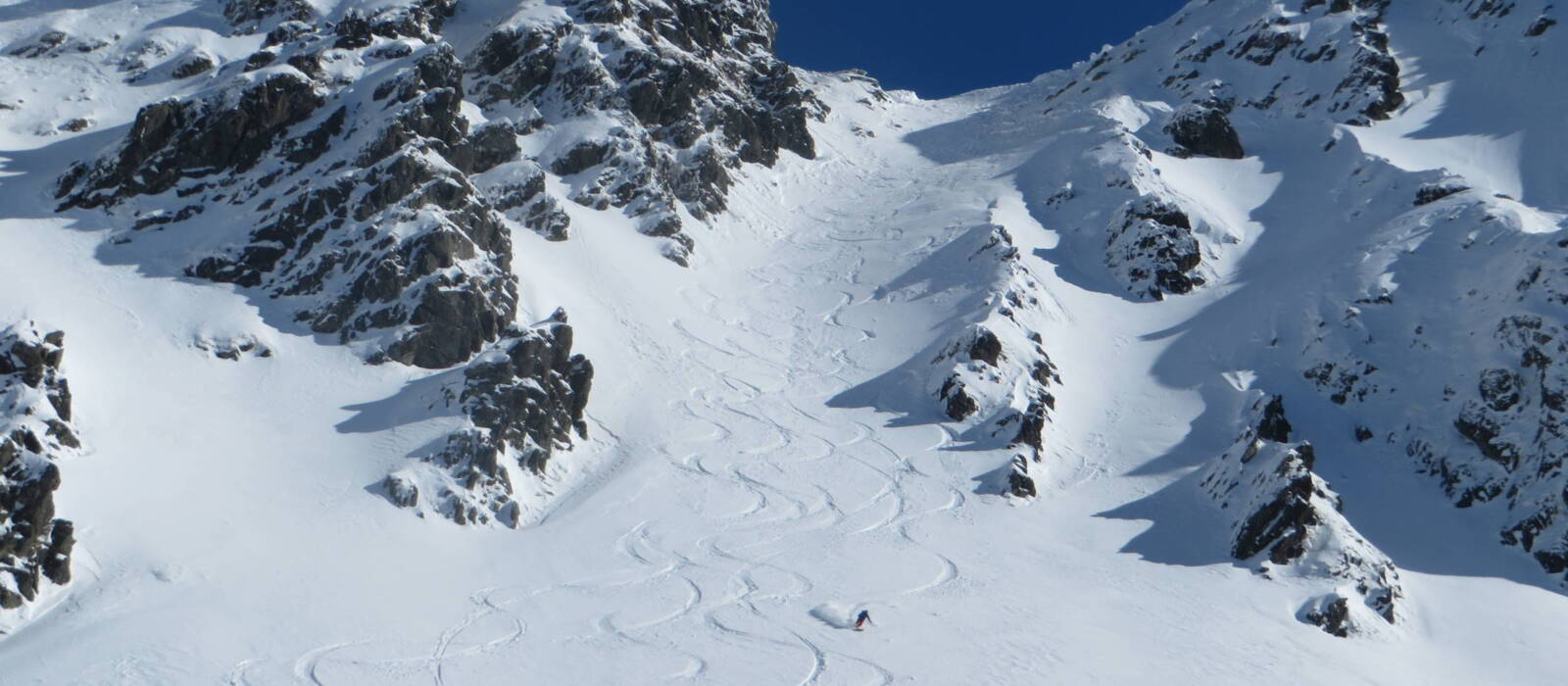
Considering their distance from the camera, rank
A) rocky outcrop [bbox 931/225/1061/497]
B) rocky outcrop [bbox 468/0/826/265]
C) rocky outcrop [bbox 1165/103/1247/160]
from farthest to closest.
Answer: rocky outcrop [bbox 1165/103/1247/160] → rocky outcrop [bbox 468/0/826/265] → rocky outcrop [bbox 931/225/1061/497]

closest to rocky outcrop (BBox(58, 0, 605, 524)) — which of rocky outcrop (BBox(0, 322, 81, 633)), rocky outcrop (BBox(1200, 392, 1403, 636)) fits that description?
rocky outcrop (BBox(0, 322, 81, 633))

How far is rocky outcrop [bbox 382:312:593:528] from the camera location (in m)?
44.0

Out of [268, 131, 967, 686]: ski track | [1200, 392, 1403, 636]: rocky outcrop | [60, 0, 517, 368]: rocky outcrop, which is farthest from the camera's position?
[60, 0, 517, 368]: rocky outcrop

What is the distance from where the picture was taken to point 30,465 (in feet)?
124

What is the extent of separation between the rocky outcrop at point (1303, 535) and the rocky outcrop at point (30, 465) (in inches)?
1540

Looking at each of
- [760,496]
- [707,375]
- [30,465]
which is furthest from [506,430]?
[30,465]

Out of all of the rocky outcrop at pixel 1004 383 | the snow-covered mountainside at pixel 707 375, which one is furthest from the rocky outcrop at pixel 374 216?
the rocky outcrop at pixel 1004 383

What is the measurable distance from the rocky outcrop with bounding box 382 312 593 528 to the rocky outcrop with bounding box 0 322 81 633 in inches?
396

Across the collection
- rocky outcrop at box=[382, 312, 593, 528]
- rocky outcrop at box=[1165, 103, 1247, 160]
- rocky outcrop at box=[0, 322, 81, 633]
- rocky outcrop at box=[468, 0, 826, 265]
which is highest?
rocky outcrop at box=[1165, 103, 1247, 160]

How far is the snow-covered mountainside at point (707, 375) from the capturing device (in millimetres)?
38062

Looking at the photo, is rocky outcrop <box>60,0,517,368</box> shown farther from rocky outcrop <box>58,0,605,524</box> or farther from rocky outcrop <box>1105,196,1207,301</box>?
rocky outcrop <box>1105,196,1207,301</box>

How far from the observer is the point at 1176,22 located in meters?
114

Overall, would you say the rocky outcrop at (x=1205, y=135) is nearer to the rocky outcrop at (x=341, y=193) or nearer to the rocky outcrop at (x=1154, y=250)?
the rocky outcrop at (x=1154, y=250)

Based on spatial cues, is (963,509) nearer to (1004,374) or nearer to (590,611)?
(1004,374)
